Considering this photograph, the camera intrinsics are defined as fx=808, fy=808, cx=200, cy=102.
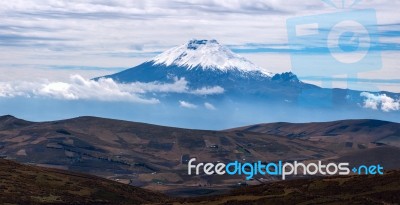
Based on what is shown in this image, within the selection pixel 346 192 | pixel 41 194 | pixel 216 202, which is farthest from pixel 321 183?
pixel 41 194

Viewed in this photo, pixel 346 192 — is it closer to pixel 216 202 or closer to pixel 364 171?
pixel 216 202

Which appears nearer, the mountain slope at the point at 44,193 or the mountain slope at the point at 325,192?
the mountain slope at the point at 325,192

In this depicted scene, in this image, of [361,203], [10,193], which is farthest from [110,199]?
[361,203]

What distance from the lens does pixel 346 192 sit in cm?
12775

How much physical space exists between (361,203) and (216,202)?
91.9ft

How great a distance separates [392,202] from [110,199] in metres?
95.2

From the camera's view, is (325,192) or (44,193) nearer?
(325,192)

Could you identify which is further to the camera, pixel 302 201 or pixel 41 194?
pixel 41 194

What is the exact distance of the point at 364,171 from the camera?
181750mm

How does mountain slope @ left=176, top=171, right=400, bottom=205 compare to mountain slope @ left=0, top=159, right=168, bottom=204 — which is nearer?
mountain slope @ left=176, top=171, right=400, bottom=205

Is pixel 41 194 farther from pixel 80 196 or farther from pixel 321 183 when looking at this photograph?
pixel 321 183

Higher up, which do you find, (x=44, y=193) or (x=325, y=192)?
(x=44, y=193)

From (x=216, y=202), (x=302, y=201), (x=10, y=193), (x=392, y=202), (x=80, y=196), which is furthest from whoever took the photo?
(x=80, y=196)

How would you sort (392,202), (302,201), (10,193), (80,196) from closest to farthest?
(392,202)
(302,201)
(10,193)
(80,196)
